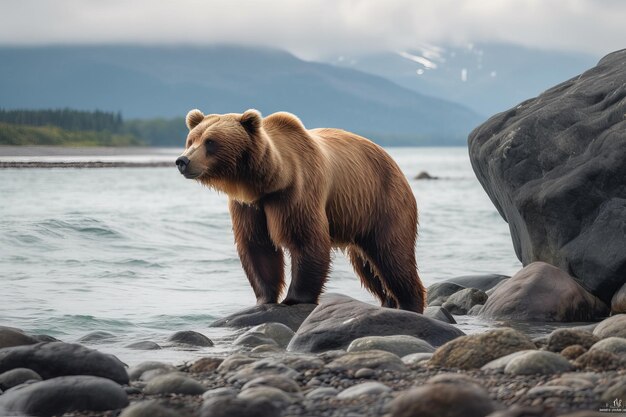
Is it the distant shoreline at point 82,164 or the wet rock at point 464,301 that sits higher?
the wet rock at point 464,301

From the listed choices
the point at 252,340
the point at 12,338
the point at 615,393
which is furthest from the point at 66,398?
the point at 615,393

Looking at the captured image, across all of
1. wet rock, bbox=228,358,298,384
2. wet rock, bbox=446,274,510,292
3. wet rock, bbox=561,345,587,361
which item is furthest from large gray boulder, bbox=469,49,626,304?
wet rock, bbox=228,358,298,384

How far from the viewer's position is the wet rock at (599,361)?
21.2 ft

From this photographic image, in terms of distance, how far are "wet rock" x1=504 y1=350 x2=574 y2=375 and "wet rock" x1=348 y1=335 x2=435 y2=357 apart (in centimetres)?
113

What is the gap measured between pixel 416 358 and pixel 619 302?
4.02 meters

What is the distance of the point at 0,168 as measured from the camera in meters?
50.9

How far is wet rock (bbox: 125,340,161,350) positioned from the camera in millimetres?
8766

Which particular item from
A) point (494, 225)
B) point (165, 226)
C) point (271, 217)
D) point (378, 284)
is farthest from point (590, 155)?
point (494, 225)

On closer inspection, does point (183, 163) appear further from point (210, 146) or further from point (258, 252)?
point (258, 252)

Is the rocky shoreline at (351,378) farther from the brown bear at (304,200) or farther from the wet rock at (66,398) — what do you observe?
the brown bear at (304,200)

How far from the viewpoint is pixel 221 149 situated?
346 inches

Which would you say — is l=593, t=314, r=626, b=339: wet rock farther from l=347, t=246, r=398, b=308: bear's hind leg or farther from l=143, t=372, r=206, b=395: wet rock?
l=143, t=372, r=206, b=395: wet rock

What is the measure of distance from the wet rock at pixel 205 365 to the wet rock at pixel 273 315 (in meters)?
1.92

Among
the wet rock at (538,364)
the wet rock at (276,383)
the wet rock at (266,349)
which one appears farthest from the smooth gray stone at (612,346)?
the wet rock at (266,349)
